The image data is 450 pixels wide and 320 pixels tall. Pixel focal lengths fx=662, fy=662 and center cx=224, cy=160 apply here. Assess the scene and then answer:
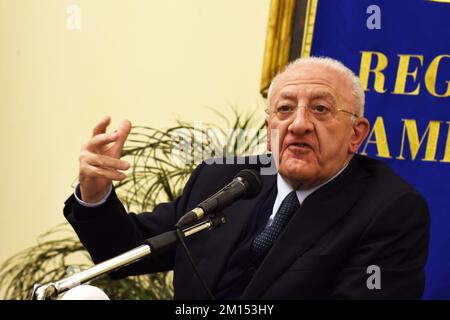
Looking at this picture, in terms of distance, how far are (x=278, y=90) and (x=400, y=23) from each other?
133cm

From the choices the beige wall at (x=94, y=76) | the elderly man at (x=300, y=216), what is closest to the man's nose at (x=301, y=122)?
the elderly man at (x=300, y=216)

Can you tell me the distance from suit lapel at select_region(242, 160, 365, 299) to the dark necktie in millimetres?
61

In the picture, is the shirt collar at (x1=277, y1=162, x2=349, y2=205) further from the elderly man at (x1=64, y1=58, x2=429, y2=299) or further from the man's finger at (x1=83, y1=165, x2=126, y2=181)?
the man's finger at (x1=83, y1=165, x2=126, y2=181)

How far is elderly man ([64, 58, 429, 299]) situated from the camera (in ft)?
5.89

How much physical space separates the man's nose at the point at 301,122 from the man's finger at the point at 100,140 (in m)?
0.53

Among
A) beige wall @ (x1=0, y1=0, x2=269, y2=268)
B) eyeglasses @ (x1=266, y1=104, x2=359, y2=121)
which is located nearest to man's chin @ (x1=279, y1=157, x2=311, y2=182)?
eyeglasses @ (x1=266, y1=104, x2=359, y2=121)

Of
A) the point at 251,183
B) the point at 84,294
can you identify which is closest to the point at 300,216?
the point at 251,183

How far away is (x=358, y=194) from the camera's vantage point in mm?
1995

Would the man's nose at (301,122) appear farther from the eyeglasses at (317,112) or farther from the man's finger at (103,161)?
the man's finger at (103,161)

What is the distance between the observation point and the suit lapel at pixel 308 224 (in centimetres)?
181
